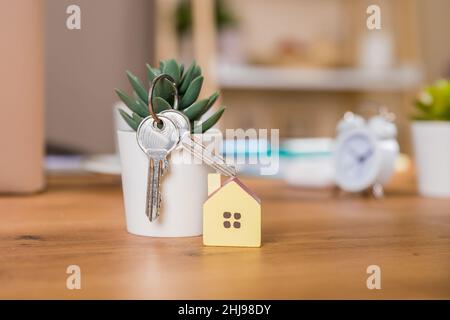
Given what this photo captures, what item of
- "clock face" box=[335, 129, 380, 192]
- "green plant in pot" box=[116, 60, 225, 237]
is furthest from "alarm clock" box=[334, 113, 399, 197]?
"green plant in pot" box=[116, 60, 225, 237]

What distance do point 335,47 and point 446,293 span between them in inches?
110

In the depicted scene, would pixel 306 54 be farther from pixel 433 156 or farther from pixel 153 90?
pixel 153 90

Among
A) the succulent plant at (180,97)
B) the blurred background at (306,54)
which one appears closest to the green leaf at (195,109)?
the succulent plant at (180,97)

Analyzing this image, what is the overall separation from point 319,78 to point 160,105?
2.33 metres

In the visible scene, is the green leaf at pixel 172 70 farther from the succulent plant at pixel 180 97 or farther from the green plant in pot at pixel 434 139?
the green plant in pot at pixel 434 139

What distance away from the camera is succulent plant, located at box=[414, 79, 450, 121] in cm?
110

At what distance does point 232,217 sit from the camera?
0.68 m

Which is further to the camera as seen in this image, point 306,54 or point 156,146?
point 306,54

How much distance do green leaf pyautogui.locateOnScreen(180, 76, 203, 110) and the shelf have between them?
2109 mm

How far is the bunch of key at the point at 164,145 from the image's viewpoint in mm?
699

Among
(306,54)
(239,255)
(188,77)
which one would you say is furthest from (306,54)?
(239,255)

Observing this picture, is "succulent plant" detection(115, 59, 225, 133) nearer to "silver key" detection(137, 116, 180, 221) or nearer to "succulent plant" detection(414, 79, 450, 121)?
"silver key" detection(137, 116, 180, 221)

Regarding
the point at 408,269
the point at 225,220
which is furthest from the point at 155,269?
the point at 408,269
